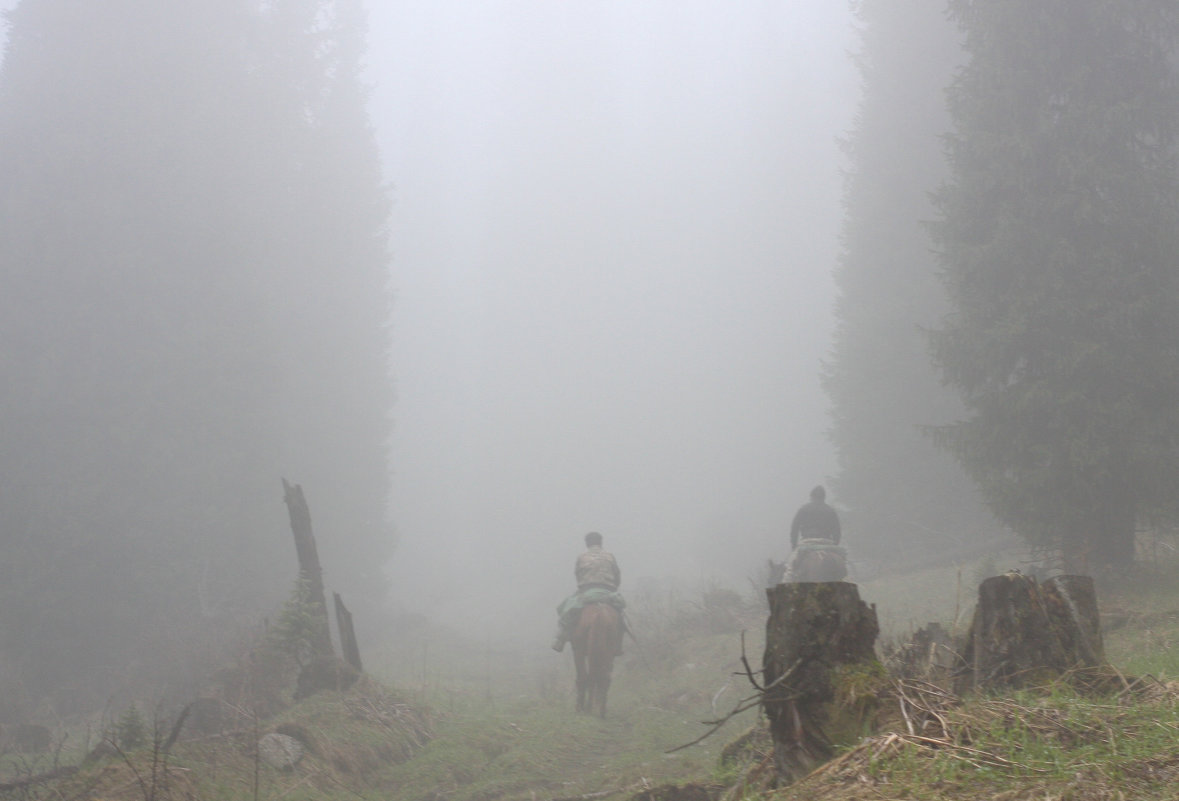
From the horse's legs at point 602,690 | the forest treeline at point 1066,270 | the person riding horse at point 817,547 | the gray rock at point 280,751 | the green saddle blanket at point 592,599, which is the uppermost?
the forest treeline at point 1066,270

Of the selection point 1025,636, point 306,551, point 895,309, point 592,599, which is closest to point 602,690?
point 592,599

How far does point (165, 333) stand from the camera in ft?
64.6

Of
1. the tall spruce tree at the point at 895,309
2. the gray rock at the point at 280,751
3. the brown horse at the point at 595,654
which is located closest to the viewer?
the gray rock at the point at 280,751

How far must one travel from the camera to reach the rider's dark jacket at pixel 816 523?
1417 centimetres

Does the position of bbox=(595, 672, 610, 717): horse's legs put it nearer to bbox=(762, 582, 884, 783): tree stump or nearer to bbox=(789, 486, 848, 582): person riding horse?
bbox=(789, 486, 848, 582): person riding horse

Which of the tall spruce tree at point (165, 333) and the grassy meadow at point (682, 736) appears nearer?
the grassy meadow at point (682, 736)

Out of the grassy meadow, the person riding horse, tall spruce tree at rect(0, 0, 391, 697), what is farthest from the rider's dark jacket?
tall spruce tree at rect(0, 0, 391, 697)

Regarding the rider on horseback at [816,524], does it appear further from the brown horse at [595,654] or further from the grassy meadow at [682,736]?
the brown horse at [595,654]

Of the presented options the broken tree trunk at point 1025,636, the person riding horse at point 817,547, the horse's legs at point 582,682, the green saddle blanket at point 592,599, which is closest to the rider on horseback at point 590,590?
the green saddle blanket at point 592,599

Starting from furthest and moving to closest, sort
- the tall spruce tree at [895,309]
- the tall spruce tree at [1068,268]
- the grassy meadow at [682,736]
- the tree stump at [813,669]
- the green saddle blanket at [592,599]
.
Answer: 1. the tall spruce tree at [895,309]
2. the green saddle blanket at [592,599]
3. the tall spruce tree at [1068,268]
4. the tree stump at [813,669]
5. the grassy meadow at [682,736]

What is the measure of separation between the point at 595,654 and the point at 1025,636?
8.91m

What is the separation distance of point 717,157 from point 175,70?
64.1 metres

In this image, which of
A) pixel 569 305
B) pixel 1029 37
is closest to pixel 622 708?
pixel 1029 37

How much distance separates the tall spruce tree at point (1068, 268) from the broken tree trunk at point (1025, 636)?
27.6 ft
